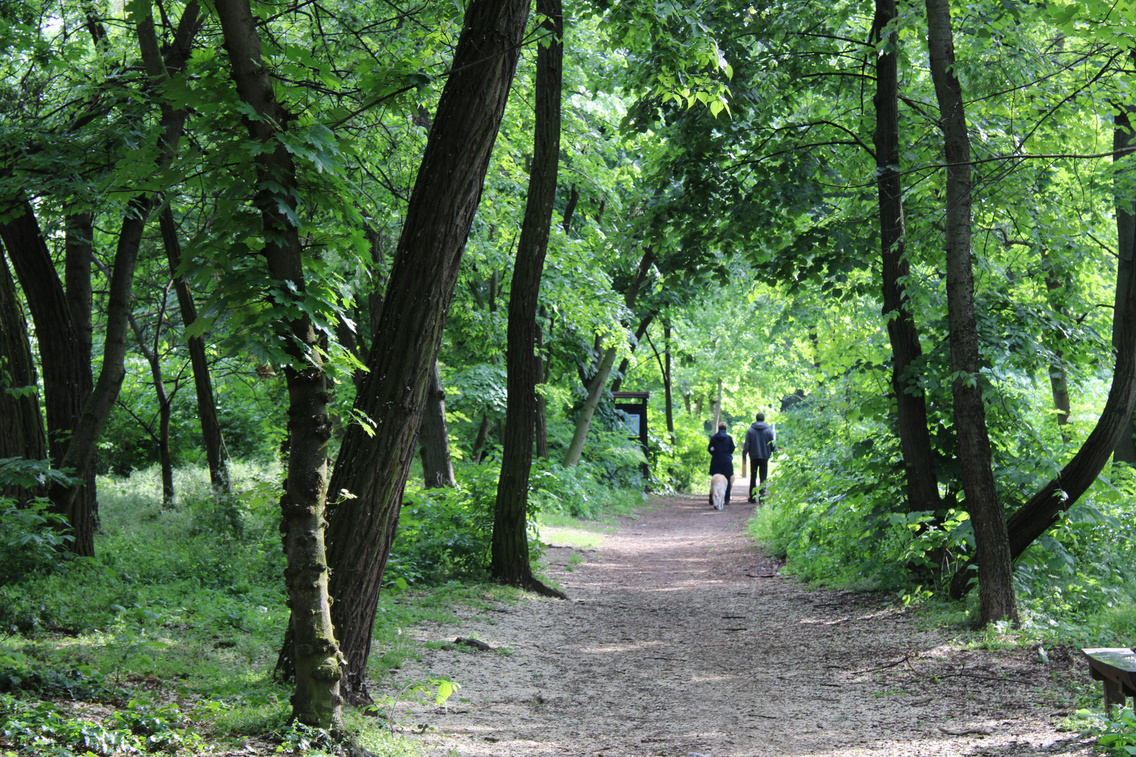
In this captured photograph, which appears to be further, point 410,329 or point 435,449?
point 435,449

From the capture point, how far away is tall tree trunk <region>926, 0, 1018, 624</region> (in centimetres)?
669

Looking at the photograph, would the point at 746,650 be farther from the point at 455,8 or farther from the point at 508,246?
the point at 508,246

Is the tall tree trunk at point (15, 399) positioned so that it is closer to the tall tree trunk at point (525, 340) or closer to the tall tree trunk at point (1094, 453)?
the tall tree trunk at point (525, 340)

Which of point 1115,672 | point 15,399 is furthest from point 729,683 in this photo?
point 15,399

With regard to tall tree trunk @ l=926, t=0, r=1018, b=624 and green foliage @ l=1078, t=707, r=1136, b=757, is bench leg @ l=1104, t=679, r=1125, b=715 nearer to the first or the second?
green foliage @ l=1078, t=707, r=1136, b=757

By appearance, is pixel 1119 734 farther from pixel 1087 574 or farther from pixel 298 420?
pixel 1087 574

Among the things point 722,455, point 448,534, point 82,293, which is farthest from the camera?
point 722,455

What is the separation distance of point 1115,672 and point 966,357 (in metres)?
3.21

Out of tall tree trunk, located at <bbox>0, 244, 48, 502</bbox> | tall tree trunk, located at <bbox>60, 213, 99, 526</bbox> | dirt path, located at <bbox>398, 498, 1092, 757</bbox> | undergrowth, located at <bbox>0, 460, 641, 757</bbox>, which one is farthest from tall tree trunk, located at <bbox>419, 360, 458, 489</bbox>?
tall tree trunk, located at <bbox>0, 244, 48, 502</bbox>

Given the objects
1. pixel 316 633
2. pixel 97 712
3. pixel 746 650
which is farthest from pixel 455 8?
pixel 746 650

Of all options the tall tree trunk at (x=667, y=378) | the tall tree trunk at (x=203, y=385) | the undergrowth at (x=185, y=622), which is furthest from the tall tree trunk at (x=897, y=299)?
the tall tree trunk at (x=667, y=378)

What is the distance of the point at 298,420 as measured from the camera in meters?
3.82

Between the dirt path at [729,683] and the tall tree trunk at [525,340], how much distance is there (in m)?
0.63

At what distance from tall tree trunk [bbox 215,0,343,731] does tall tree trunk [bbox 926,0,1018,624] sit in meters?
5.25
